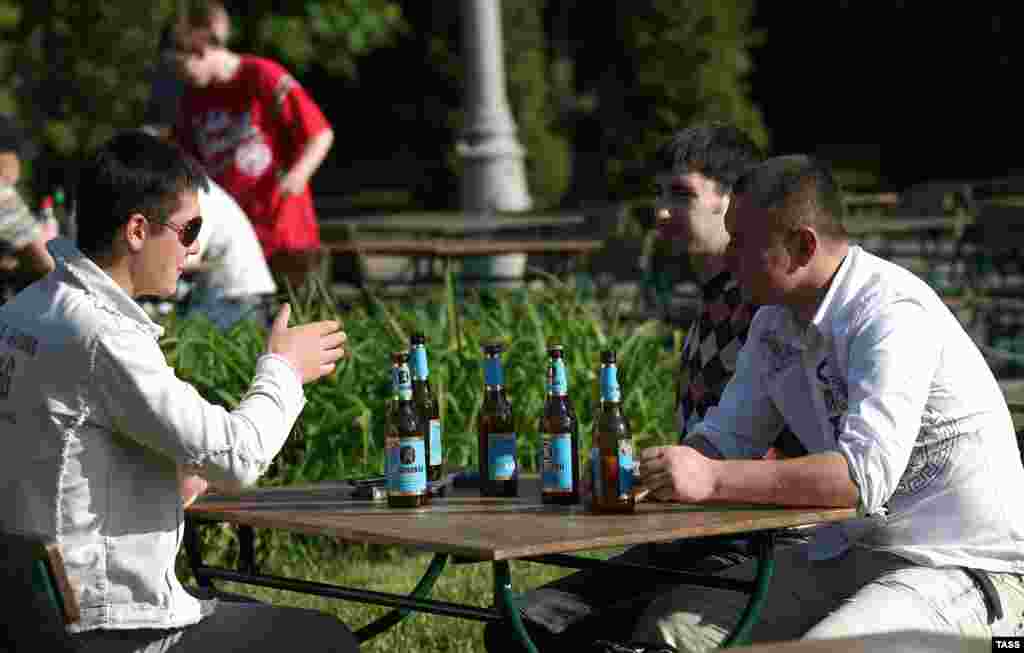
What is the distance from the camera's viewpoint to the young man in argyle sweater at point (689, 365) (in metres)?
4.16

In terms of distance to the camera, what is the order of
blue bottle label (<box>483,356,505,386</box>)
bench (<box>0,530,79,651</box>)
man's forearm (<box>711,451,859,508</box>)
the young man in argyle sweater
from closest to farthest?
bench (<box>0,530,79,651</box>), man's forearm (<box>711,451,859,508</box>), the young man in argyle sweater, blue bottle label (<box>483,356,505,386</box>)

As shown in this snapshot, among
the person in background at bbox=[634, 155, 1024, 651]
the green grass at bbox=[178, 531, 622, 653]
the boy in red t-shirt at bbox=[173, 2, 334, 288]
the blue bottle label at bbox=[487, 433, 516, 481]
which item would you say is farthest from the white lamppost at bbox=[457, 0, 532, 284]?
the person in background at bbox=[634, 155, 1024, 651]

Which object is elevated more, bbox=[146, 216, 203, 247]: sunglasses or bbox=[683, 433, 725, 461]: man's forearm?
bbox=[146, 216, 203, 247]: sunglasses

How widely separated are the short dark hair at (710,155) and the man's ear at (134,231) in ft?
5.99

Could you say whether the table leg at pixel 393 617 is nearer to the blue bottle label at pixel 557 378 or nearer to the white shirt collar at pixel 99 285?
the blue bottle label at pixel 557 378

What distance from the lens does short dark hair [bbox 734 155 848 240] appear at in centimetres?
393

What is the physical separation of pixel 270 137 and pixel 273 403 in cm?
525

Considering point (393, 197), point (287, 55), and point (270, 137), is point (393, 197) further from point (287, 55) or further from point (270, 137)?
point (270, 137)

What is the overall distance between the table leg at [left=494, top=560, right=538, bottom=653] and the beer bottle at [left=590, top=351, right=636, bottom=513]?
0.36 meters

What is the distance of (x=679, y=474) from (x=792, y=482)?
0.23m

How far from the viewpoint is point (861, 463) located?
365 centimetres

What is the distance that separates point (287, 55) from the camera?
24.6m

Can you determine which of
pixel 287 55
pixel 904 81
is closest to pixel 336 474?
pixel 287 55

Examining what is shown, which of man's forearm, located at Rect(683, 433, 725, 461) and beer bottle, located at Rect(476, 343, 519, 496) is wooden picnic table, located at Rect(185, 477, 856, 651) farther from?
man's forearm, located at Rect(683, 433, 725, 461)
